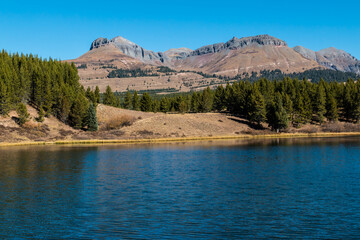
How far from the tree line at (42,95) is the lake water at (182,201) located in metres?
66.4

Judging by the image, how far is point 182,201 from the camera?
106ft

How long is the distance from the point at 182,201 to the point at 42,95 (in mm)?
110642

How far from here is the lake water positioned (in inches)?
958

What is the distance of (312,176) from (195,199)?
61.2 ft

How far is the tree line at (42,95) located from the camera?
118125 millimetres

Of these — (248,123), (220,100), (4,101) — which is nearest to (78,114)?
(4,101)

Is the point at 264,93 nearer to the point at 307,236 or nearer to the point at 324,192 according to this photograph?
the point at 324,192

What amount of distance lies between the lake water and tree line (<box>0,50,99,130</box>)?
66373 mm

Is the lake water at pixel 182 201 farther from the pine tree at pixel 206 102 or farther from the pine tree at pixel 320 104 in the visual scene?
the pine tree at pixel 206 102

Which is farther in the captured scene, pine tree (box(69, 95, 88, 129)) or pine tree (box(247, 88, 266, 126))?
pine tree (box(247, 88, 266, 126))

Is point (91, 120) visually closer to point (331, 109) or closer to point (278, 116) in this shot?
point (278, 116)

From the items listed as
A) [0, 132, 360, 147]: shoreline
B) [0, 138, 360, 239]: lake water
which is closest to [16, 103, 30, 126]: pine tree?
[0, 132, 360, 147]: shoreline

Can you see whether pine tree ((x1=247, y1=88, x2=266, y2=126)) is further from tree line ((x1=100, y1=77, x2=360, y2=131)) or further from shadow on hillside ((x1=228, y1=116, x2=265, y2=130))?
shadow on hillside ((x1=228, y1=116, x2=265, y2=130))

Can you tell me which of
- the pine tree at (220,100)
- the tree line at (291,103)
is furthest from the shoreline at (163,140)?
the pine tree at (220,100)
